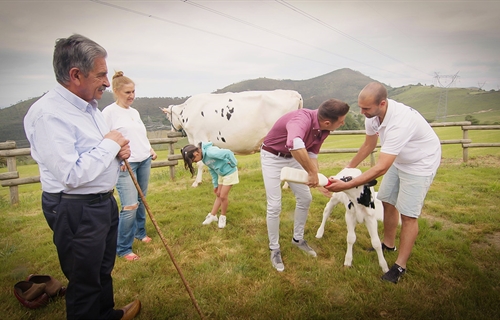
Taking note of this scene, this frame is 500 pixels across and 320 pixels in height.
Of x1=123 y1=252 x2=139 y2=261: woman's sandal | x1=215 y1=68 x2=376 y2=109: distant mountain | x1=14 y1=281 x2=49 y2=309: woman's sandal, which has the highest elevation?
x1=215 y1=68 x2=376 y2=109: distant mountain

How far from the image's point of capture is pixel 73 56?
64.9 inches

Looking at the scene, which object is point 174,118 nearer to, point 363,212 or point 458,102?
point 363,212

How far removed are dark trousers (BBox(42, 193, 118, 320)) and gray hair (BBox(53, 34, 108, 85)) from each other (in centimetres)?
81

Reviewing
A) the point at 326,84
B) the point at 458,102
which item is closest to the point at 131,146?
the point at 458,102

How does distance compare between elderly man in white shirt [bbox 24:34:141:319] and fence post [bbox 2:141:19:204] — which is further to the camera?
fence post [bbox 2:141:19:204]

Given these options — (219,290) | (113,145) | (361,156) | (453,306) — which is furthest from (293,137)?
(453,306)

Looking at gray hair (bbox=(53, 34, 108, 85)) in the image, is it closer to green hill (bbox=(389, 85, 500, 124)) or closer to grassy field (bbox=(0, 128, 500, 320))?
grassy field (bbox=(0, 128, 500, 320))

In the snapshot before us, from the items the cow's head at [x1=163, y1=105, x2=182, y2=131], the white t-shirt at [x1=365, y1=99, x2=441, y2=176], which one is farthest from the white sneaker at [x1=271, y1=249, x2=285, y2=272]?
the cow's head at [x1=163, y1=105, x2=182, y2=131]

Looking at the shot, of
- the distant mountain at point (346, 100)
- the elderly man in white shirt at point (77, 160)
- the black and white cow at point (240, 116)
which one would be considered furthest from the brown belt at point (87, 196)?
the black and white cow at point (240, 116)

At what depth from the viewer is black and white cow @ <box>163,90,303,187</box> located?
702cm

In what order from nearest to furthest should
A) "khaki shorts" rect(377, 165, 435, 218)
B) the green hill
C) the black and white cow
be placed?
1. "khaki shorts" rect(377, 165, 435, 218)
2. the black and white cow
3. the green hill

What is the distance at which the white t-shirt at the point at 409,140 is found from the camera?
104 inches

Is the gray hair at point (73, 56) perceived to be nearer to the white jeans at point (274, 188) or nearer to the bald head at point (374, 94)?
the white jeans at point (274, 188)

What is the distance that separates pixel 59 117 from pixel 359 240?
3.84 meters
